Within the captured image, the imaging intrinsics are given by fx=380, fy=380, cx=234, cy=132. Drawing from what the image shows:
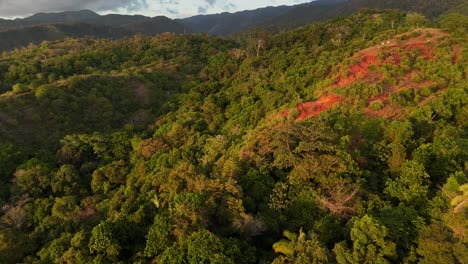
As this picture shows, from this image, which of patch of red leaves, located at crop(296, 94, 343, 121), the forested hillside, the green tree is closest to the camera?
the green tree

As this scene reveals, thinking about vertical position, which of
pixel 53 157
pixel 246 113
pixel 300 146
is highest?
pixel 300 146

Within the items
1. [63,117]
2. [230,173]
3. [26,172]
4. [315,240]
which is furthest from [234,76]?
[315,240]

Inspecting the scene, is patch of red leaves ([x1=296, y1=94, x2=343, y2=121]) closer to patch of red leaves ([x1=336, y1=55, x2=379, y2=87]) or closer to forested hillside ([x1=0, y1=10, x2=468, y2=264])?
forested hillside ([x1=0, y1=10, x2=468, y2=264])

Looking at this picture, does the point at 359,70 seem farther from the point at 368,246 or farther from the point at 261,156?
the point at 368,246

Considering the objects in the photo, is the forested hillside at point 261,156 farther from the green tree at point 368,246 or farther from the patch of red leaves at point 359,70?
the patch of red leaves at point 359,70

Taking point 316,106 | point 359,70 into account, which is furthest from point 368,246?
point 359,70

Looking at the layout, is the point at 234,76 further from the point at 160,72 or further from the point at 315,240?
the point at 315,240

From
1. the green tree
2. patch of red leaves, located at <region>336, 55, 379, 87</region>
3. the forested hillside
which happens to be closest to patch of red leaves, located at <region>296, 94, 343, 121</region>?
the forested hillside
